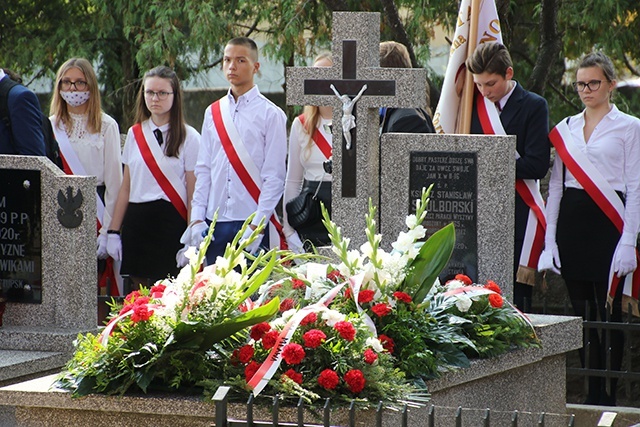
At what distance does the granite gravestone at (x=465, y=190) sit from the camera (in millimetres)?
6895

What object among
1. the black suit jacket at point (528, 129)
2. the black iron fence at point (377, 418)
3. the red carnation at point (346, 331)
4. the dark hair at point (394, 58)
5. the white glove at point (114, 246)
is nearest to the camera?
the black iron fence at point (377, 418)

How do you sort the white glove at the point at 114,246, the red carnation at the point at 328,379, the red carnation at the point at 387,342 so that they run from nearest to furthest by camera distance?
the red carnation at the point at 328,379, the red carnation at the point at 387,342, the white glove at the point at 114,246

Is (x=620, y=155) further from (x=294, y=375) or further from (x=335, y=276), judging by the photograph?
(x=294, y=375)

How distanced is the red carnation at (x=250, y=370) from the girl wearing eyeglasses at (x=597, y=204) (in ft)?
10.1

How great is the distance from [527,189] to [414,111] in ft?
2.83

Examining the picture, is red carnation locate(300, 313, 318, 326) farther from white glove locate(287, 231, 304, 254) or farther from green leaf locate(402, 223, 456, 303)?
white glove locate(287, 231, 304, 254)

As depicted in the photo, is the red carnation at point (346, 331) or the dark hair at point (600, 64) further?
the dark hair at point (600, 64)

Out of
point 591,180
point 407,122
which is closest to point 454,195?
point 407,122

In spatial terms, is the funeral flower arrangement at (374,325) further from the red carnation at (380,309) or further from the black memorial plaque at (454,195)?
the black memorial plaque at (454,195)

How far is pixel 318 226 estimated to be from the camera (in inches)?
306

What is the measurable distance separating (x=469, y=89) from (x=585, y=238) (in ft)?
3.88

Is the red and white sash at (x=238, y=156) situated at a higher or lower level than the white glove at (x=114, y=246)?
higher

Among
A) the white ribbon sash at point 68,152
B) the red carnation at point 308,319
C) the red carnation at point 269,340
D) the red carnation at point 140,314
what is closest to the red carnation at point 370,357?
the red carnation at point 308,319

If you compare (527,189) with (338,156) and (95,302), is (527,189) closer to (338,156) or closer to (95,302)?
(338,156)
